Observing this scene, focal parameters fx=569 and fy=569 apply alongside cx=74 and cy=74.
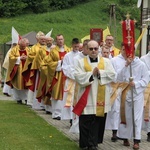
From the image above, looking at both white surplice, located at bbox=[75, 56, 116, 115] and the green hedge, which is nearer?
white surplice, located at bbox=[75, 56, 116, 115]

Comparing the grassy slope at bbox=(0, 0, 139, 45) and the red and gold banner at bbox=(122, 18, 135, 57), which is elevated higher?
the grassy slope at bbox=(0, 0, 139, 45)

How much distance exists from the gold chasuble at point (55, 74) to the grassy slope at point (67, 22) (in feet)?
96.1

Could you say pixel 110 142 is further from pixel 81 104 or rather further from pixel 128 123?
pixel 81 104

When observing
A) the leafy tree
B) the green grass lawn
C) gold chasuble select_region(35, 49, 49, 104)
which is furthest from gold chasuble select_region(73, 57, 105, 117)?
the leafy tree

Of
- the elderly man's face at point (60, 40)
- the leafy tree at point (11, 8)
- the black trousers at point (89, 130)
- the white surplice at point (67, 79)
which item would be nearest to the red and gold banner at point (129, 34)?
the black trousers at point (89, 130)

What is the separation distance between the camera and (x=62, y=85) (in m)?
14.2

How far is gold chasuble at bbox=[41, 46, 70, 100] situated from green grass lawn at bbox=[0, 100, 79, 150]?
2.60 ft

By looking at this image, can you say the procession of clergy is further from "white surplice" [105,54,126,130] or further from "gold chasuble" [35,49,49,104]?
"gold chasuble" [35,49,49,104]

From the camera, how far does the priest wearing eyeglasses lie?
30.7 feet

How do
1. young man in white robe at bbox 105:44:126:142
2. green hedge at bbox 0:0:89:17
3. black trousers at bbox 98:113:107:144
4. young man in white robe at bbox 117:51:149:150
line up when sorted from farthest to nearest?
green hedge at bbox 0:0:89:17, young man in white robe at bbox 105:44:126:142, young man in white robe at bbox 117:51:149:150, black trousers at bbox 98:113:107:144

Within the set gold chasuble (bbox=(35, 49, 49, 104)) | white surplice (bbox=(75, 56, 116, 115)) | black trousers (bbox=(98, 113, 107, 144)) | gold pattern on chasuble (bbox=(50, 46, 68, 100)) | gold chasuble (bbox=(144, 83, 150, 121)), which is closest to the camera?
white surplice (bbox=(75, 56, 116, 115))

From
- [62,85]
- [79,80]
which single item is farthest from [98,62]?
[62,85]

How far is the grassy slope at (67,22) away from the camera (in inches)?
1885

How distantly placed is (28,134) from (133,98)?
88.2 inches
